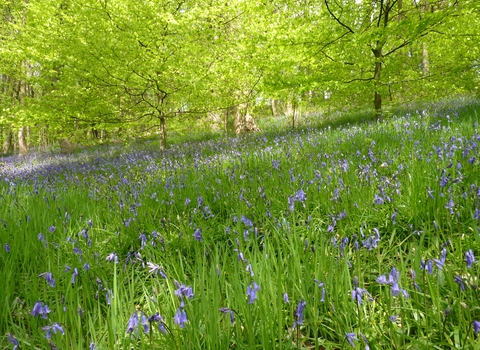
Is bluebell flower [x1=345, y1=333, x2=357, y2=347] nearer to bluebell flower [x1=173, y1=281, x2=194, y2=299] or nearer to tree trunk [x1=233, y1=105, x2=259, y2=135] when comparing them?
bluebell flower [x1=173, y1=281, x2=194, y2=299]

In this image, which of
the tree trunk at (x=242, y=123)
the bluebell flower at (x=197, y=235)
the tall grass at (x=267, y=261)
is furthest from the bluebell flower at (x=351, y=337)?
the tree trunk at (x=242, y=123)

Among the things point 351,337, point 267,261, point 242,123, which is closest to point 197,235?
point 267,261

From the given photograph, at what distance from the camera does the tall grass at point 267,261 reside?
1373mm

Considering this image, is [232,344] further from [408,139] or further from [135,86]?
[135,86]

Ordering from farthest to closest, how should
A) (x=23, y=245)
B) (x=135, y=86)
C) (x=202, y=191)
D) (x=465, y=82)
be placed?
(x=135, y=86), (x=465, y=82), (x=202, y=191), (x=23, y=245)

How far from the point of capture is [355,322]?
1519 mm

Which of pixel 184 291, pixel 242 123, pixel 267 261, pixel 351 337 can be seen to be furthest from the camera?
pixel 242 123

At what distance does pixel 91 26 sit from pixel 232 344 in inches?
320

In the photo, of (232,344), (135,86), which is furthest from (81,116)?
(232,344)

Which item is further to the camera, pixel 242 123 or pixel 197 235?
pixel 242 123

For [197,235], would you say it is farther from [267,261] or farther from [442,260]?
[442,260]

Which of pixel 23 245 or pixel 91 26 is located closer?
pixel 23 245

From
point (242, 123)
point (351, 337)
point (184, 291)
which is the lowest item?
point (351, 337)

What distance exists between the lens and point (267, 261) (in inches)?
72.3
